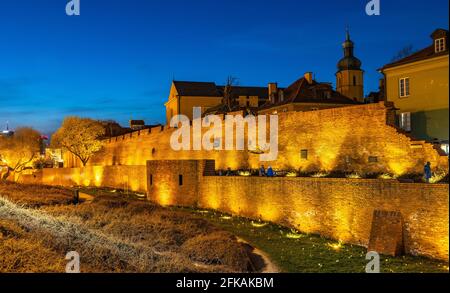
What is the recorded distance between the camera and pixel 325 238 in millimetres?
18000

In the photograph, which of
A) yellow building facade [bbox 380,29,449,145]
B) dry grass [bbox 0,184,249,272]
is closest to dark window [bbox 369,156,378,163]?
yellow building facade [bbox 380,29,449,145]

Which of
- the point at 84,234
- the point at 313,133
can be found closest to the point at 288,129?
the point at 313,133

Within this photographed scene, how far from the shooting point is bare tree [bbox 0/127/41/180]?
46.8 metres

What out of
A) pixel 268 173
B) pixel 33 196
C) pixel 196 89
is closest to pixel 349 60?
pixel 196 89

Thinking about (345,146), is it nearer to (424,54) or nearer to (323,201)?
(323,201)

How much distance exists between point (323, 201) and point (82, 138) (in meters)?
35.7

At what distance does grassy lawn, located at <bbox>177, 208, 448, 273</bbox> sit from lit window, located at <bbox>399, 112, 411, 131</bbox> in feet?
21.3

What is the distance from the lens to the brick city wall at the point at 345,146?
63.1ft

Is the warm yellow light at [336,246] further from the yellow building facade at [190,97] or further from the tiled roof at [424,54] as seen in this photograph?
the yellow building facade at [190,97]

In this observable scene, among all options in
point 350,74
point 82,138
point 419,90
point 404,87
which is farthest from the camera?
point 350,74

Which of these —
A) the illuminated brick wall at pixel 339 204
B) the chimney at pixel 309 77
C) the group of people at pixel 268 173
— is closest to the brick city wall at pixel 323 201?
the illuminated brick wall at pixel 339 204

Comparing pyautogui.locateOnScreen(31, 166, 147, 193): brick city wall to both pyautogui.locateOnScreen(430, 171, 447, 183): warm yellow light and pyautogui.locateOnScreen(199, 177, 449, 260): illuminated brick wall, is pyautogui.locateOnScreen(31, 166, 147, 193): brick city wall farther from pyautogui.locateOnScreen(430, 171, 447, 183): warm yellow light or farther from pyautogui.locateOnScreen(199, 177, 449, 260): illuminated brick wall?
pyautogui.locateOnScreen(430, 171, 447, 183): warm yellow light

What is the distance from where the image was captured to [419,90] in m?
19.7
